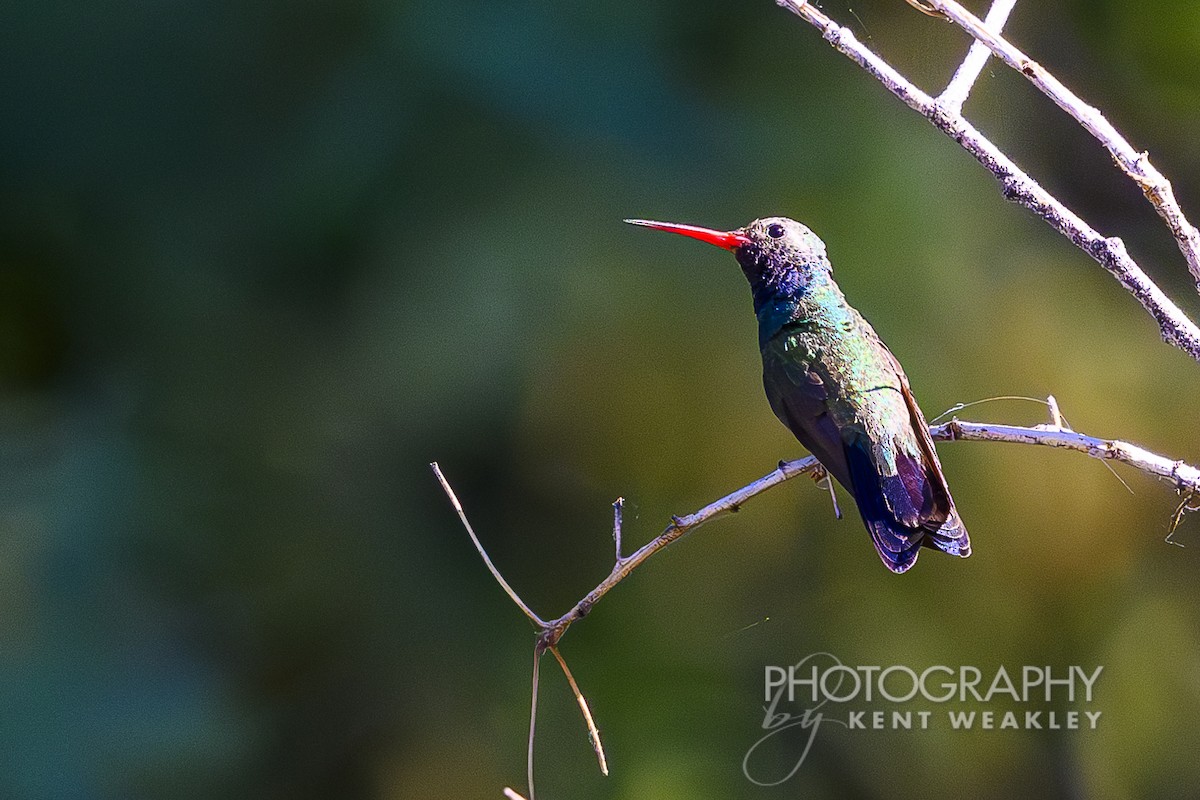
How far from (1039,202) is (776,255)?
49.9 inches

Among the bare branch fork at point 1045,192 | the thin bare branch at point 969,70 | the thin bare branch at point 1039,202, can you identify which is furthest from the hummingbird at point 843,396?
the thin bare branch at point 969,70

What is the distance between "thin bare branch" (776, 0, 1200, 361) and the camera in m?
1.98

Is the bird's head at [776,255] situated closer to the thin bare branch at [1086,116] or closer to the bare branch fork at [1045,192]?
the bare branch fork at [1045,192]

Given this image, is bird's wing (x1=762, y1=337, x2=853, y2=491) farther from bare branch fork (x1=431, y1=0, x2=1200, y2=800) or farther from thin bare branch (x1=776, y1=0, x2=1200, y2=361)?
thin bare branch (x1=776, y1=0, x2=1200, y2=361)

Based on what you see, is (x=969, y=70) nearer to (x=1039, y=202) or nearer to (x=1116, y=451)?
(x=1039, y=202)

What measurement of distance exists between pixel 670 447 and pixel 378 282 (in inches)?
58.9

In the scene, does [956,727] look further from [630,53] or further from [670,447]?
[630,53]

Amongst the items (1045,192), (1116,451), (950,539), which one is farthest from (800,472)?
(1045,192)

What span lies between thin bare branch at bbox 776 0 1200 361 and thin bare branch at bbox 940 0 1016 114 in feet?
0.10

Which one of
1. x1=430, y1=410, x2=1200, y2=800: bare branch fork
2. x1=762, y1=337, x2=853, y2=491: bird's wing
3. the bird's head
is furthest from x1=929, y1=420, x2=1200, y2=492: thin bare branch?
the bird's head

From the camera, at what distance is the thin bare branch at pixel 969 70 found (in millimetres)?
2084

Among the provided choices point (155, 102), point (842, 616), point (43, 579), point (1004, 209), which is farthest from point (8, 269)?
point (1004, 209)

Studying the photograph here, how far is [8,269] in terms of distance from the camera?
5.82 m

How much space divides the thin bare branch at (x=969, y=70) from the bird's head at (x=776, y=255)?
1.03m
